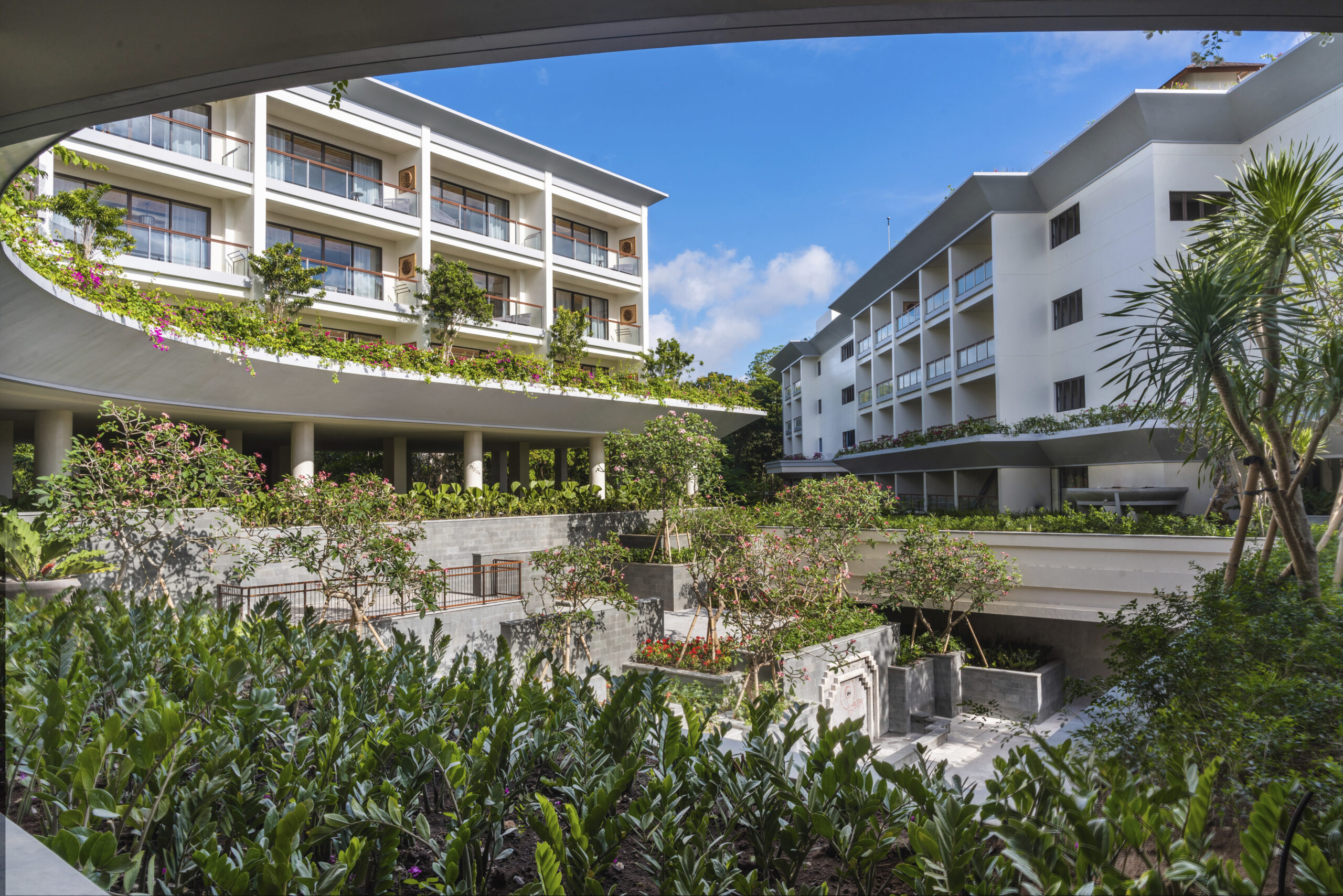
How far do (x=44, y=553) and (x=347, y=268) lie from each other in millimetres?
12208

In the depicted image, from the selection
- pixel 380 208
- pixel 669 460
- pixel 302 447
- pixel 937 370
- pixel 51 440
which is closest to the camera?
pixel 51 440

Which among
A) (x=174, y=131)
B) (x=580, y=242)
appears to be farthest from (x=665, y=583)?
(x=174, y=131)

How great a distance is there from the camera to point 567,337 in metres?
24.5

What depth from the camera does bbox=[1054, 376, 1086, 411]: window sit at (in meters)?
23.3

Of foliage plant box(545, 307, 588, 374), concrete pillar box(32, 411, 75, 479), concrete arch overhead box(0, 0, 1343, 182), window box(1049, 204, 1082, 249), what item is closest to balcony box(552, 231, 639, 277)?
foliage plant box(545, 307, 588, 374)

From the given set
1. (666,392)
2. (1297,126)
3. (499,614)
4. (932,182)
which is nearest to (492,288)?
(666,392)

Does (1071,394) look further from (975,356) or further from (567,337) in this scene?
(567,337)

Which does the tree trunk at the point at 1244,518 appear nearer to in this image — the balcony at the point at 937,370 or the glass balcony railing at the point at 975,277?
the glass balcony railing at the point at 975,277

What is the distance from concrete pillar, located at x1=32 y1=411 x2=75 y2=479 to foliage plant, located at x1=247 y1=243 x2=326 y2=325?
460 centimetres

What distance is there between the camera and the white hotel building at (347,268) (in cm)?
1395

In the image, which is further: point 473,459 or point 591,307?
point 591,307

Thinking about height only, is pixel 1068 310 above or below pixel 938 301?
below

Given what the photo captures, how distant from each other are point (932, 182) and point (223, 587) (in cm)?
2796

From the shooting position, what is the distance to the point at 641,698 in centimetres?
355
